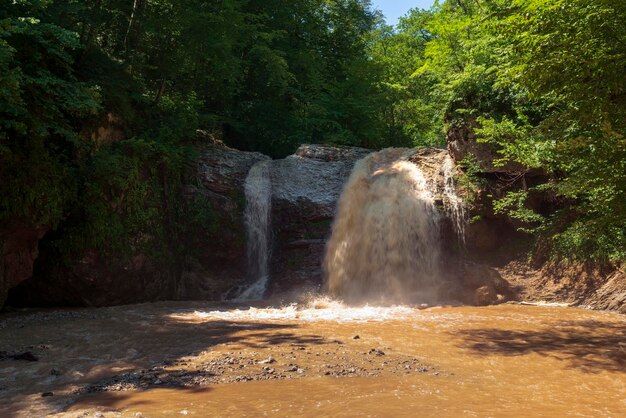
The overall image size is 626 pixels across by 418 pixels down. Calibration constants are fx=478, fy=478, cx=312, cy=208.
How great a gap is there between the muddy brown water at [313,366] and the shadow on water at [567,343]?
2 cm

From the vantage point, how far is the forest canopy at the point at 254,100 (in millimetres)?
7781

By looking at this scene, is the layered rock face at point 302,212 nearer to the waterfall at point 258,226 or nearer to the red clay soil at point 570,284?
the waterfall at point 258,226

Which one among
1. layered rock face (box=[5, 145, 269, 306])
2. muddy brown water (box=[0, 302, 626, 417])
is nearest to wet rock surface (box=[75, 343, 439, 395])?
muddy brown water (box=[0, 302, 626, 417])

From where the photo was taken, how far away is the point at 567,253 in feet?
46.3

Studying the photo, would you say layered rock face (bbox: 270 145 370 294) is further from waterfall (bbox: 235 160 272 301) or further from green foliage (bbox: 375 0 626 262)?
green foliage (bbox: 375 0 626 262)

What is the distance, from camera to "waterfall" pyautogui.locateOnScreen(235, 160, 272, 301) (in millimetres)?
16094

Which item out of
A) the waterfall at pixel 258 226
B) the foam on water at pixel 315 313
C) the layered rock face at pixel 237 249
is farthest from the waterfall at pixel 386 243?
the waterfall at pixel 258 226

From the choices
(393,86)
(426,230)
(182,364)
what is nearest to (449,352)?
(182,364)

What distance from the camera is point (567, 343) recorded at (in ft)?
25.4

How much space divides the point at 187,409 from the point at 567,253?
13.1m

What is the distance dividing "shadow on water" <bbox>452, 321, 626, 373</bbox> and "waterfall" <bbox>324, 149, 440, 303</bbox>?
16.9 ft

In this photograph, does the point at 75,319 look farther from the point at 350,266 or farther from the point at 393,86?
the point at 393,86

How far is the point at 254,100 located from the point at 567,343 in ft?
59.5

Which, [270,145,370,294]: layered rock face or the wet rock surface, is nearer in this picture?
the wet rock surface
